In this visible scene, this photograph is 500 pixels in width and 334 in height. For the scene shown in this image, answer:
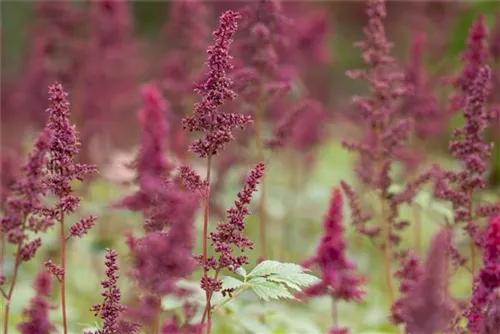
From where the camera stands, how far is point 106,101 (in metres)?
9.01

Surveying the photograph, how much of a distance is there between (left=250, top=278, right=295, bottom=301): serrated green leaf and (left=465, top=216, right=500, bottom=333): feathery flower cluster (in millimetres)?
673

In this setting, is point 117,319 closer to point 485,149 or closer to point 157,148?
point 157,148

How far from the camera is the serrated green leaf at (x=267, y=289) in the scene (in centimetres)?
375

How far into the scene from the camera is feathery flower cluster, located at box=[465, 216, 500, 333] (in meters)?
3.53

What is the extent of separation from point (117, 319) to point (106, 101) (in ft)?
18.1

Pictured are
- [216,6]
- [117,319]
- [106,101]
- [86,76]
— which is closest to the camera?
[117,319]

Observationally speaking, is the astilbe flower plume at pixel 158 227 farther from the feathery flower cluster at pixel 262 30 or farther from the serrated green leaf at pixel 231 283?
the feathery flower cluster at pixel 262 30

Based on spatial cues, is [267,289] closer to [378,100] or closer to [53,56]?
[378,100]

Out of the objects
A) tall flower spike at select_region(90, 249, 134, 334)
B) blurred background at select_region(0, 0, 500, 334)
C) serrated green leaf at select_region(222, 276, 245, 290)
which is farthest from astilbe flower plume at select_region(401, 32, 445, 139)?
tall flower spike at select_region(90, 249, 134, 334)

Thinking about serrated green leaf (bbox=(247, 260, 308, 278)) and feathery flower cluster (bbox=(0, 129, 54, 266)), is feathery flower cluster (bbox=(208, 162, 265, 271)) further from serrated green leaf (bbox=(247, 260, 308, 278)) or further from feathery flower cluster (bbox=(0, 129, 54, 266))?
feathery flower cluster (bbox=(0, 129, 54, 266))

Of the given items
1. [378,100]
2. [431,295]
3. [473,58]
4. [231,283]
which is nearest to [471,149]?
[473,58]

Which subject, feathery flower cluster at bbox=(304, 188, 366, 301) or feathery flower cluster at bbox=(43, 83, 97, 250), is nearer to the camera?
feathery flower cluster at bbox=(43, 83, 97, 250)

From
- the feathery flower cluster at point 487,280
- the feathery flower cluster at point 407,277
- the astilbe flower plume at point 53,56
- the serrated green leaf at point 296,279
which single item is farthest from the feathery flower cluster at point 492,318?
the astilbe flower plume at point 53,56

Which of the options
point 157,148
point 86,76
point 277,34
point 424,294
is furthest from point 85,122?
point 424,294
